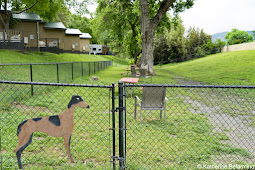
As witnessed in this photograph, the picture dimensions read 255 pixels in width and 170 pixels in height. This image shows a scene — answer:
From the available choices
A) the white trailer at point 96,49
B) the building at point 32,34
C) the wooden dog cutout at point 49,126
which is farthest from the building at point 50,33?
the white trailer at point 96,49

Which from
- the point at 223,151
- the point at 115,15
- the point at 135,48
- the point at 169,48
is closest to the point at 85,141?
the point at 223,151

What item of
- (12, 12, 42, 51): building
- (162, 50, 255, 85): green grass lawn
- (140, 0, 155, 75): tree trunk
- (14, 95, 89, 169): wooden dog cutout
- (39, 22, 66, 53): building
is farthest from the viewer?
(39, 22, 66, 53): building

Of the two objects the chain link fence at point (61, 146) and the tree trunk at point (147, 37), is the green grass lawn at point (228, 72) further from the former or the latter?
the chain link fence at point (61, 146)

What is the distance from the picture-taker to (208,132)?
16.6 feet

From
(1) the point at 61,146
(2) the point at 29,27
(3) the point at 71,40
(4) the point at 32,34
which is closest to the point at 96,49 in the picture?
(3) the point at 71,40

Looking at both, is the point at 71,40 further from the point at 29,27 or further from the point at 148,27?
the point at 148,27

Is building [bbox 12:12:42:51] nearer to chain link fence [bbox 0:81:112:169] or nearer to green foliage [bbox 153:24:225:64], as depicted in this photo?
chain link fence [bbox 0:81:112:169]

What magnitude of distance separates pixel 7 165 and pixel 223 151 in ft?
11.8

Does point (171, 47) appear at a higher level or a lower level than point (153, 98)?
higher

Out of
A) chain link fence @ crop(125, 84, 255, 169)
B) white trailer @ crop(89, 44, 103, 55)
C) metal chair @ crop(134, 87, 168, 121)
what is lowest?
chain link fence @ crop(125, 84, 255, 169)

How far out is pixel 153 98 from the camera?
584 cm

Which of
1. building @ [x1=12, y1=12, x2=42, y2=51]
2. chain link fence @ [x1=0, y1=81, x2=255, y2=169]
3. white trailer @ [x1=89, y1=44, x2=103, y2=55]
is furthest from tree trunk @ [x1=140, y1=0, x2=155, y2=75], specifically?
white trailer @ [x1=89, y1=44, x2=103, y2=55]

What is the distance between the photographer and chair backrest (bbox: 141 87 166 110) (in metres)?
5.82

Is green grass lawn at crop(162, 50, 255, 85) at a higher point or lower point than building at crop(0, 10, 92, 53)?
lower
